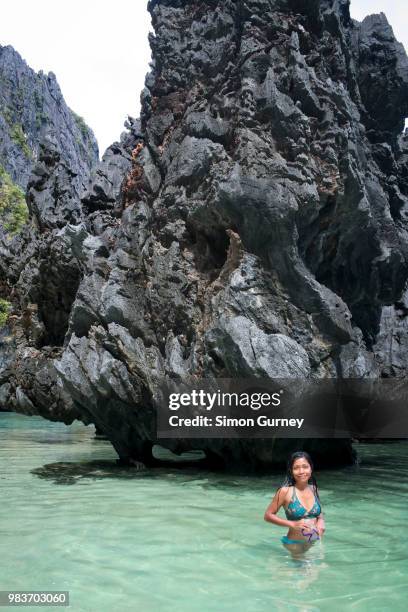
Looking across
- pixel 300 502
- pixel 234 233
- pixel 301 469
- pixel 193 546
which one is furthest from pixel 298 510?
pixel 234 233

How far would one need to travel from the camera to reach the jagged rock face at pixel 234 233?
1079 centimetres

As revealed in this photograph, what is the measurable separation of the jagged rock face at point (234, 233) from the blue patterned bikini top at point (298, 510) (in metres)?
4.70

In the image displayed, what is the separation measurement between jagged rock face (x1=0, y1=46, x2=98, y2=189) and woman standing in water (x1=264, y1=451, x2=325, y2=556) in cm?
7908

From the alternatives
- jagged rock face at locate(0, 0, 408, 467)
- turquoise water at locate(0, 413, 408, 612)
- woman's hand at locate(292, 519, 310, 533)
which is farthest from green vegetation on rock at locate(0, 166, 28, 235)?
woman's hand at locate(292, 519, 310, 533)

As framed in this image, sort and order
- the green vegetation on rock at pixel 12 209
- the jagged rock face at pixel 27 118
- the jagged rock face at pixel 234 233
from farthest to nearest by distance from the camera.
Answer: the jagged rock face at pixel 27 118 → the green vegetation on rock at pixel 12 209 → the jagged rock face at pixel 234 233

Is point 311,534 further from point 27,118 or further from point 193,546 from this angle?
point 27,118

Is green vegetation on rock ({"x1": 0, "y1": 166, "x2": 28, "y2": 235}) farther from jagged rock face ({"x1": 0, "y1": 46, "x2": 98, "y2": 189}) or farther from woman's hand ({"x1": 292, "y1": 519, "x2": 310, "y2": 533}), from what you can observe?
woman's hand ({"x1": 292, "y1": 519, "x2": 310, "y2": 533})

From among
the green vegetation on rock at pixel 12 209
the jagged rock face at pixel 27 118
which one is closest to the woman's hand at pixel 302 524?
the green vegetation on rock at pixel 12 209

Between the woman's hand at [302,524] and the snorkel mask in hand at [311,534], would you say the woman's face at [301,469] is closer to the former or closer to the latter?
the woman's hand at [302,524]

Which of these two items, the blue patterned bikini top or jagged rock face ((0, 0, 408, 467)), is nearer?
the blue patterned bikini top

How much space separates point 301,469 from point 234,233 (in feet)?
22.5

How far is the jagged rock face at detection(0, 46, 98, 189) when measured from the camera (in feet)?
264

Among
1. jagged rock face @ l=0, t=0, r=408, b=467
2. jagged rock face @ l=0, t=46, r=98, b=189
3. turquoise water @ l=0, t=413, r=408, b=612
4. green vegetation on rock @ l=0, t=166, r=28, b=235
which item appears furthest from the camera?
jagged rock face @ l=0, t=46, r=98, b=189

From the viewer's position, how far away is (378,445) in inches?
773
